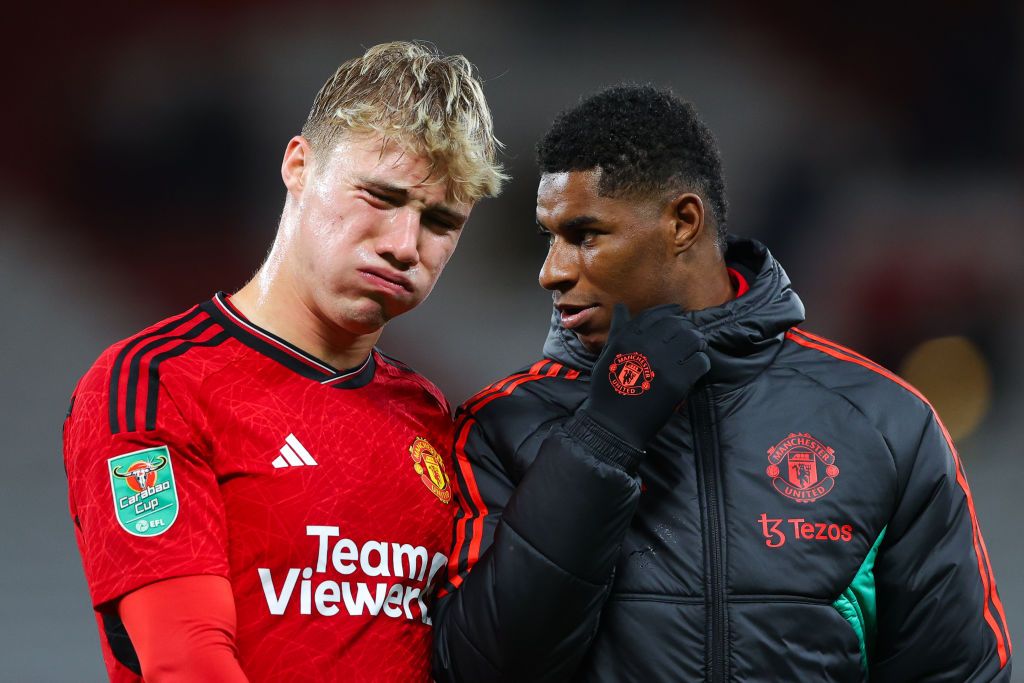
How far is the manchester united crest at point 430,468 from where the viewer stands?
170cm

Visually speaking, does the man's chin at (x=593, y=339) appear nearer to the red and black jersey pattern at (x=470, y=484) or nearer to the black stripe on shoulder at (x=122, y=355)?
the red and black jersey pattern at (x=470, y=484)

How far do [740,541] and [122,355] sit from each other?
0.89 m

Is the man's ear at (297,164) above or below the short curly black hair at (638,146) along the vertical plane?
below

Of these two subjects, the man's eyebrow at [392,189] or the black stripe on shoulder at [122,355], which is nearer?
the black stripe on shoulder at [122,355]

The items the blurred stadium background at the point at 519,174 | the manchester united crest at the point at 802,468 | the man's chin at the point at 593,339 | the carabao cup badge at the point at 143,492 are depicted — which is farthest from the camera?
the blurred stadium background at the point at 519,174

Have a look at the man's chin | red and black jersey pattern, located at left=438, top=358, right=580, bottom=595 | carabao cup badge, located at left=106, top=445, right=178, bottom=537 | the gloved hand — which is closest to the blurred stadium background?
red and black jersey pattern, located at left=438, top=358, right=580, bottom=595

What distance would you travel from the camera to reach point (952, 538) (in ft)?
5.23

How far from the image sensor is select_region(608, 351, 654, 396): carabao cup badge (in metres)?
1.54

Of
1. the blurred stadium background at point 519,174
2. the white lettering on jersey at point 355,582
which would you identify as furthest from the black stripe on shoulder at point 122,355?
the blurred stadium background at point 519,174

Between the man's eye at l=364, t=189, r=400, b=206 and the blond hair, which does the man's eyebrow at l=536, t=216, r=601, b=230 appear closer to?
the blond hair

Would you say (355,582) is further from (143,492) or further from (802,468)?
(802,468)

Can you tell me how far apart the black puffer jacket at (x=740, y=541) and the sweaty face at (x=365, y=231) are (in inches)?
11.3

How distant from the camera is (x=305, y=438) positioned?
5.18 feet

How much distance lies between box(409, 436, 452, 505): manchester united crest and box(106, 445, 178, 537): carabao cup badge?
16.2 inches
